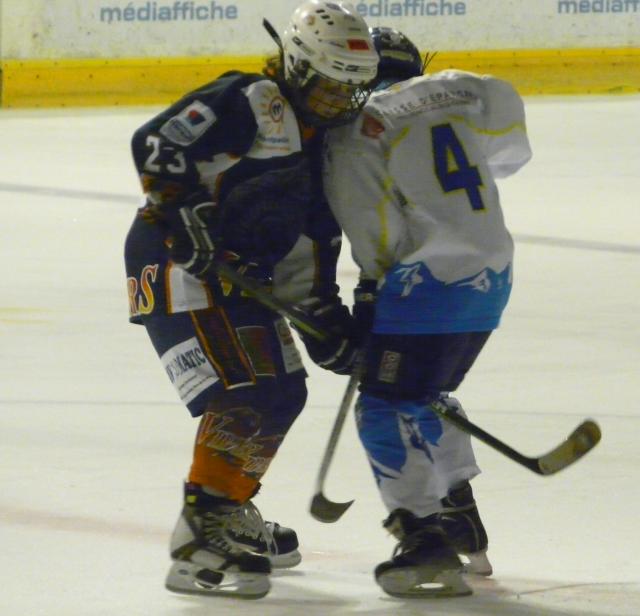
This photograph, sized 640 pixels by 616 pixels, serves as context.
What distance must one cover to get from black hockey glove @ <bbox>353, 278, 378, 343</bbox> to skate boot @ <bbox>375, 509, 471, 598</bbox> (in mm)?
335

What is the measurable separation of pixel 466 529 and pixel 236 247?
672mm

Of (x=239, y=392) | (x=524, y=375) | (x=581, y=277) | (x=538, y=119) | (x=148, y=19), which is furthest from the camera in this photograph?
(x=148, y=19)

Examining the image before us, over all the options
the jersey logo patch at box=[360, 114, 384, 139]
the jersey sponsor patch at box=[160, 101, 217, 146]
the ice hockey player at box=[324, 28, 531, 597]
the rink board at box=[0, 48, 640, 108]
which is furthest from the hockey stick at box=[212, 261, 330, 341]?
the rink board at box=[0, 48, 640, 108]

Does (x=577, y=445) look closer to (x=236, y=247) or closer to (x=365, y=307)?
(x=365, y=307)

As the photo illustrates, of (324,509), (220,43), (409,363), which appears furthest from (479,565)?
(220,43)

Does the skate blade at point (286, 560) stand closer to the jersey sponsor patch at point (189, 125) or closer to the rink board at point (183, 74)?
the jersey sponsor patch at point (189, 125)

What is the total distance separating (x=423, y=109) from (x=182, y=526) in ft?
2.74

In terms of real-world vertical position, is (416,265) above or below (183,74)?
above

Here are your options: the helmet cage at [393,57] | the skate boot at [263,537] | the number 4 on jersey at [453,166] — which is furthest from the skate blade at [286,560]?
the helmet cage at [393,57]

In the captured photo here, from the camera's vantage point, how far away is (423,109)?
9.97 ft

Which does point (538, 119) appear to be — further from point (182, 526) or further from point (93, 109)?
point (182, 526)

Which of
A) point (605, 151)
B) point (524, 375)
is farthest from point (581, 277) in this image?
point (605, 151)

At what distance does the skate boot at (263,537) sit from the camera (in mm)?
3061

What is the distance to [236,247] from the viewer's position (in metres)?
3.04
